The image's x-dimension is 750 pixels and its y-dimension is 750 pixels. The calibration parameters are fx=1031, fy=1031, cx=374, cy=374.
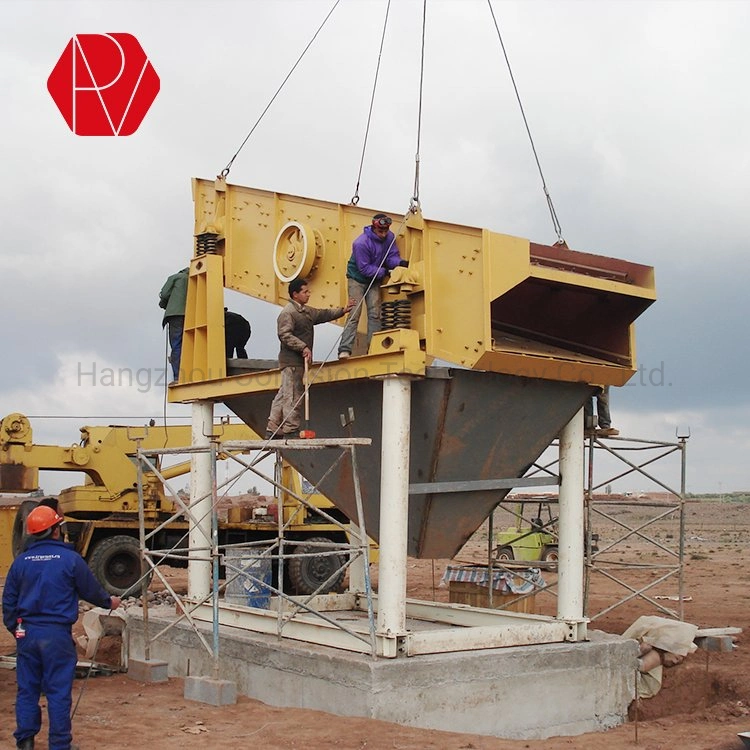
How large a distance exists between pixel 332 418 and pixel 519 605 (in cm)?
589

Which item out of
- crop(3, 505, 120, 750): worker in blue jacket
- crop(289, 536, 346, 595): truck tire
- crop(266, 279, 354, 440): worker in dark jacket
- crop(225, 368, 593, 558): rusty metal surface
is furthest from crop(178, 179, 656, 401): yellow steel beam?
crop(289, 536, 346, 595): truck tire

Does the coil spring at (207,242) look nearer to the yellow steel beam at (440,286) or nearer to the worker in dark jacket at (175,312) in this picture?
the yellow steel beam at (440,286)

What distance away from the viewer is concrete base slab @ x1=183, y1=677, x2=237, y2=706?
9906 millimetres

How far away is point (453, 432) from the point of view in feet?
33.9

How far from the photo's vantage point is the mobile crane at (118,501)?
68.8 ft

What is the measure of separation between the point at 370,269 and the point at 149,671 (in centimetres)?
503

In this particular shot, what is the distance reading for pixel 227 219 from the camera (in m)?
12.7

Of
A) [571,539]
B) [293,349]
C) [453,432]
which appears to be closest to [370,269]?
[293,349]

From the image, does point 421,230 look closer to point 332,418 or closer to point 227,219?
point 332,418

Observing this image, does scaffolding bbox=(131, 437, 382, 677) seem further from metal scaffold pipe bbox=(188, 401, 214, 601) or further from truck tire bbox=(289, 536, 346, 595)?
truck tire bbox=(289, 536, 346, 595)

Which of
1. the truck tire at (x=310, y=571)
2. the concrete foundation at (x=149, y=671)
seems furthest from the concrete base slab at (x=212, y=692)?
the truck tire at (x=310, y=571)

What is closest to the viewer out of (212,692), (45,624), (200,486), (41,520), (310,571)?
(45,624)

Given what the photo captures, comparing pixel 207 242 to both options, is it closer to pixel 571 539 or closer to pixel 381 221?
pixel 381 221

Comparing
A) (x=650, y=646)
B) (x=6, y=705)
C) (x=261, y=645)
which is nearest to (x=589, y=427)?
(x=650, y=646)
